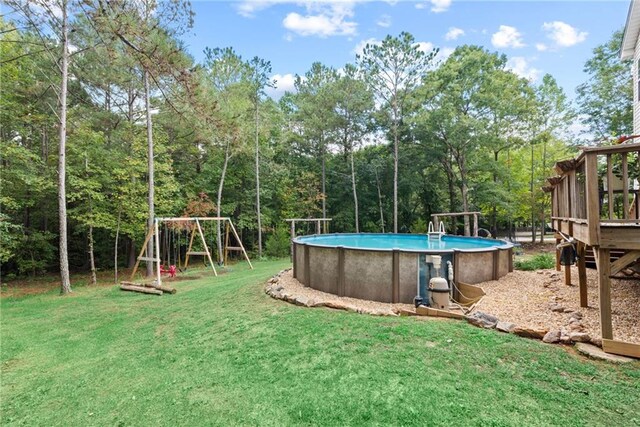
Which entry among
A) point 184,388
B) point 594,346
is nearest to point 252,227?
point 184,388

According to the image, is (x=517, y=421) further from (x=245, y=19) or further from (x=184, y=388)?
(x=245, y=19)

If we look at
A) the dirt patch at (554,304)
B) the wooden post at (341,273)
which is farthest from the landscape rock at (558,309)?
the wooden post at (341,273)

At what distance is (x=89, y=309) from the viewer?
632 cm

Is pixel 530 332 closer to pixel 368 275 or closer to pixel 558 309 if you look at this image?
pixel 558 309

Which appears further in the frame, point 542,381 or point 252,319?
point 252,319

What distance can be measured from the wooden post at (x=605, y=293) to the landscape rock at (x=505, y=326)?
811 mm

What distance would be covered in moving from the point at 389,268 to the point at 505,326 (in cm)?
199

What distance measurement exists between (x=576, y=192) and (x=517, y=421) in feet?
10.9

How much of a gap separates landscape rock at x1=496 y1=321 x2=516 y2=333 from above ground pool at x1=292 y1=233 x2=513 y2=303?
1524 millimetres

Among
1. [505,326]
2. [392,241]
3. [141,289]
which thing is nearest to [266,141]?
[392,241]

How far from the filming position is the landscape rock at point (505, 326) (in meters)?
3.62

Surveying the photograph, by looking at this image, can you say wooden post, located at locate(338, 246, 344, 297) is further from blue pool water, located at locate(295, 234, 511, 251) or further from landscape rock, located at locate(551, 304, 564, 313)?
blue pool water, located at locate(295, 234, 511, 251)

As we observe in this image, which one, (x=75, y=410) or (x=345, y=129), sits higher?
(x=345, y=129)

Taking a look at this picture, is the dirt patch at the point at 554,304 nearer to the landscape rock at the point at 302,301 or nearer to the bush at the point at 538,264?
the bush at the point at 538,264
